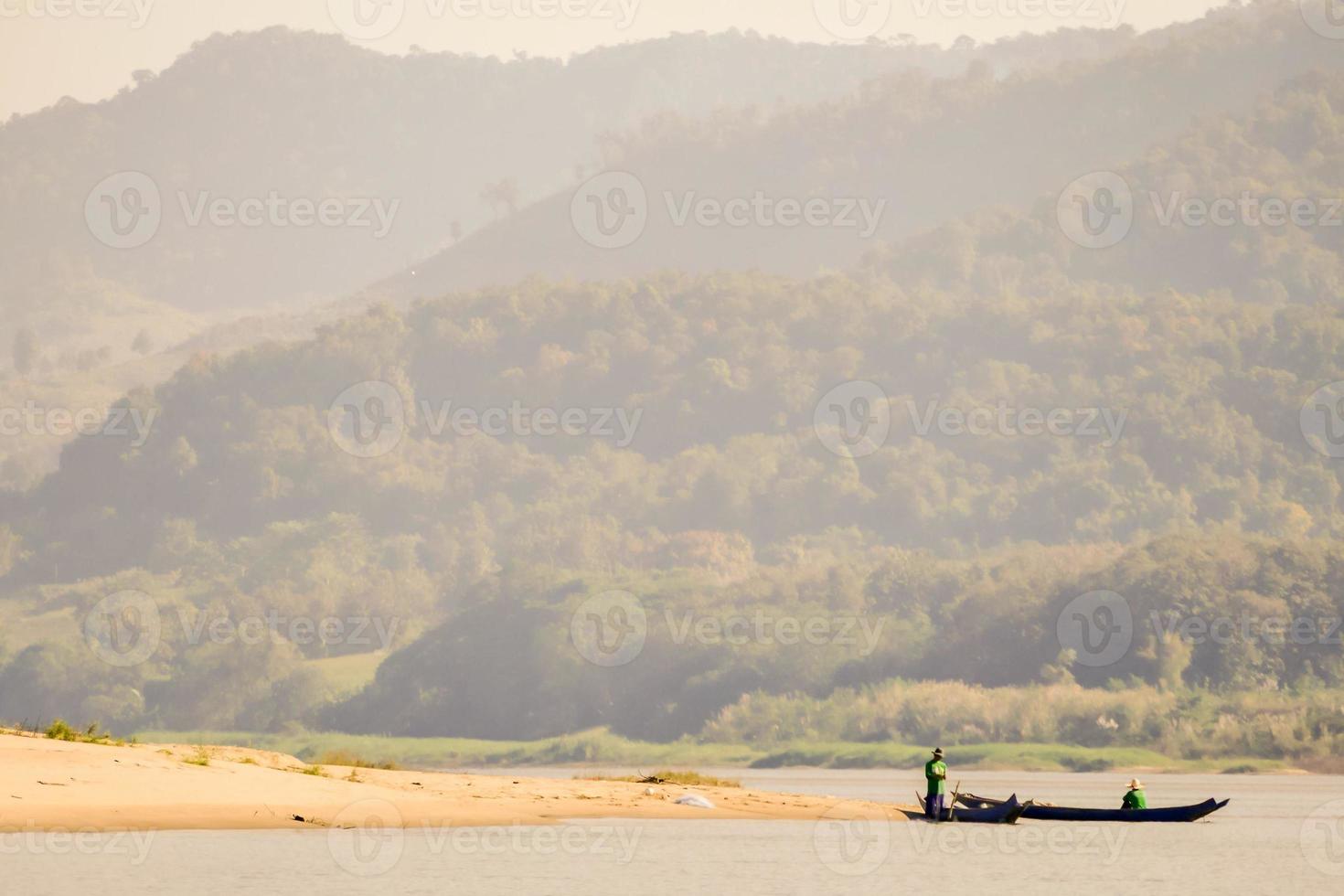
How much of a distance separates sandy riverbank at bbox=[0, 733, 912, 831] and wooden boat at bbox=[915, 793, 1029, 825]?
3153 mm

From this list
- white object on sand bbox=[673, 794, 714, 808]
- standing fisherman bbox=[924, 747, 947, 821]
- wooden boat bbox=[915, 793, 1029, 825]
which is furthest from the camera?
white object on sand bbox=[673, 794, 714, 808]

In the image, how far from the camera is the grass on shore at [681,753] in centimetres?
9456

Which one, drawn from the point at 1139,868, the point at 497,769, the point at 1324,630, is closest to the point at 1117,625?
the point at 1324,630

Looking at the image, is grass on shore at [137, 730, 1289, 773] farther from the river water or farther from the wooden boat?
the wooden boat

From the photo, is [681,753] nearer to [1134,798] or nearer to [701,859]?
[1134,798]

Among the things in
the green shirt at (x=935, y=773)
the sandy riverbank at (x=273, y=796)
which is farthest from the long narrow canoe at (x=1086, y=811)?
the sandy riverbank at (x=273, y=796)

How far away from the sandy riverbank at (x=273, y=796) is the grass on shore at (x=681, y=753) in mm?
35655

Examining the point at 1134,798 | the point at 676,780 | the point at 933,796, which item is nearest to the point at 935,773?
the point at 933,796

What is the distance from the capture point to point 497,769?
111062 mm

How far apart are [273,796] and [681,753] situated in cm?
6990

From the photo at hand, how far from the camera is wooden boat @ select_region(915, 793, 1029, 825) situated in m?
49.2

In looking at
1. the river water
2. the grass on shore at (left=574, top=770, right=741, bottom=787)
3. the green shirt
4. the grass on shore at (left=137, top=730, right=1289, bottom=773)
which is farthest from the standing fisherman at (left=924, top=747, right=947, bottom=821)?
the grass on shore at (left=137, top=730, right=1289, bottom=773)

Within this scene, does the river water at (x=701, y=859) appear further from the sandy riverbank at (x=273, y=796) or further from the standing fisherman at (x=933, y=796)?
the standing fisherman at (x=933, y=796)

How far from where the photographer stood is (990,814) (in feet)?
162
